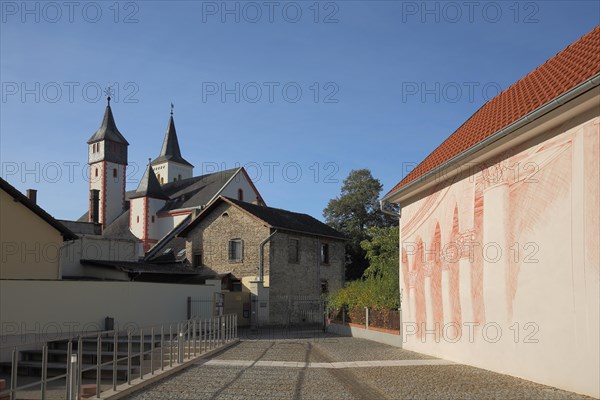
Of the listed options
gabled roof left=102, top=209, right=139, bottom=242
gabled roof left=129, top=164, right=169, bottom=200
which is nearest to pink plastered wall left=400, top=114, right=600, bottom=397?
gabled roof left=129, top=164, right=169, bottom=200

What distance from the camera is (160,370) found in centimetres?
1152

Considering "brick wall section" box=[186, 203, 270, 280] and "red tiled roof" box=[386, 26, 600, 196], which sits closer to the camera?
"red tiled roof" box=[386, 26, 600, 196]

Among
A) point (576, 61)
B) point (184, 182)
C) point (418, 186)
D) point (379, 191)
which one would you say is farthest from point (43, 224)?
point (184, 182)

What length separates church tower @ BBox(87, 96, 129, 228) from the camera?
7123 centimetres

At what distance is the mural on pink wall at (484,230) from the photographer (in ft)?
32.0

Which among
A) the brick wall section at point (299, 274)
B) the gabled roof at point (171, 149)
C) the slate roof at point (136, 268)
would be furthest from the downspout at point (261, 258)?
the gabled roof at point (171, 149)

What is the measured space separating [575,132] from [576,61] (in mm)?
2647

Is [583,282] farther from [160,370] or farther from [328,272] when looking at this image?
[328,272]

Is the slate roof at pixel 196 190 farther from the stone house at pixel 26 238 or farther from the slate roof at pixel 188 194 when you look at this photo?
the stone house at pixel 26 238

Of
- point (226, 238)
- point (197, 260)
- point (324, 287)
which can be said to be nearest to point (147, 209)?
point (197, 260)

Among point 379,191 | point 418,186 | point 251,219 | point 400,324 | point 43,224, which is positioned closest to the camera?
point 418,186

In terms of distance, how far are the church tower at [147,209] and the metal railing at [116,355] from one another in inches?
1762

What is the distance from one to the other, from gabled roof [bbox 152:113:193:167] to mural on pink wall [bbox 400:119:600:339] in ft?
226

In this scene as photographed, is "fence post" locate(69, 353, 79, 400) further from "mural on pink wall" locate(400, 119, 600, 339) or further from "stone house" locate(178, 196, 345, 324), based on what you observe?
"stone house" locate(178, 196, 345, 324)
